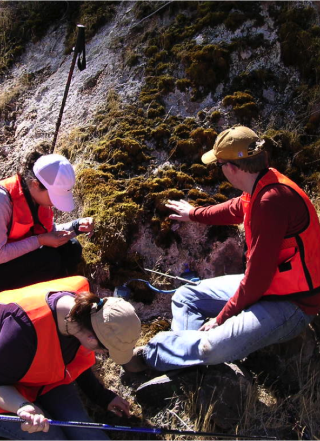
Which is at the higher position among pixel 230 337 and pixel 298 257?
pixel 298 257

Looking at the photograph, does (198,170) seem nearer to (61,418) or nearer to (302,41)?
(302,41)

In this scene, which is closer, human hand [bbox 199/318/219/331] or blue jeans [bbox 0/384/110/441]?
blue jeans [bbox 0/384/110/441]

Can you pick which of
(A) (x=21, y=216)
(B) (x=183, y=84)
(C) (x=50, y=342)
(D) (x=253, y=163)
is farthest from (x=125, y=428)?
(B) (x=183, y=84)

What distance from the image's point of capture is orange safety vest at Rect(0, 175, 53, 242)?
11.6 feet

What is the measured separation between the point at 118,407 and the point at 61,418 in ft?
1.46

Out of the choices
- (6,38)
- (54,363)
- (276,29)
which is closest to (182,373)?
(54,363)

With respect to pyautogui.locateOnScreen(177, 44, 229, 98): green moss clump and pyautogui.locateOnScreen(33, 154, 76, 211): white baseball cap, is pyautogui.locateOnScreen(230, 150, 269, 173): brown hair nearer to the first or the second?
pyautogui.locateOnScreen(33, 154, 76, 211): white baseball cap

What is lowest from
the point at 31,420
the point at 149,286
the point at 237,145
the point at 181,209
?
the point at 149,286

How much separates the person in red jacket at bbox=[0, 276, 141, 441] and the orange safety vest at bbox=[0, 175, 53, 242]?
0.74m

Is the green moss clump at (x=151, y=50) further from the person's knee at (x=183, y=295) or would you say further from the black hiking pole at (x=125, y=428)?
the black hiking pole at (x=125, y=428)

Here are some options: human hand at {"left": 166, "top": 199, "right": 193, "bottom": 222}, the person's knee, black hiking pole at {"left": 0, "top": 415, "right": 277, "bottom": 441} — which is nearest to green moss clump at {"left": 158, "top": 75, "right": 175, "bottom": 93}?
human hand at {"left": 166, "top": 199, "right": 193, "bottom": 222}

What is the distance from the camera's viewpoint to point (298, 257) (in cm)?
323

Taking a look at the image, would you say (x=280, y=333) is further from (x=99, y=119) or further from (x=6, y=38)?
(x=6, y=38)

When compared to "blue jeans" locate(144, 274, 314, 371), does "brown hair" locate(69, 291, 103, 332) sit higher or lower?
higher
